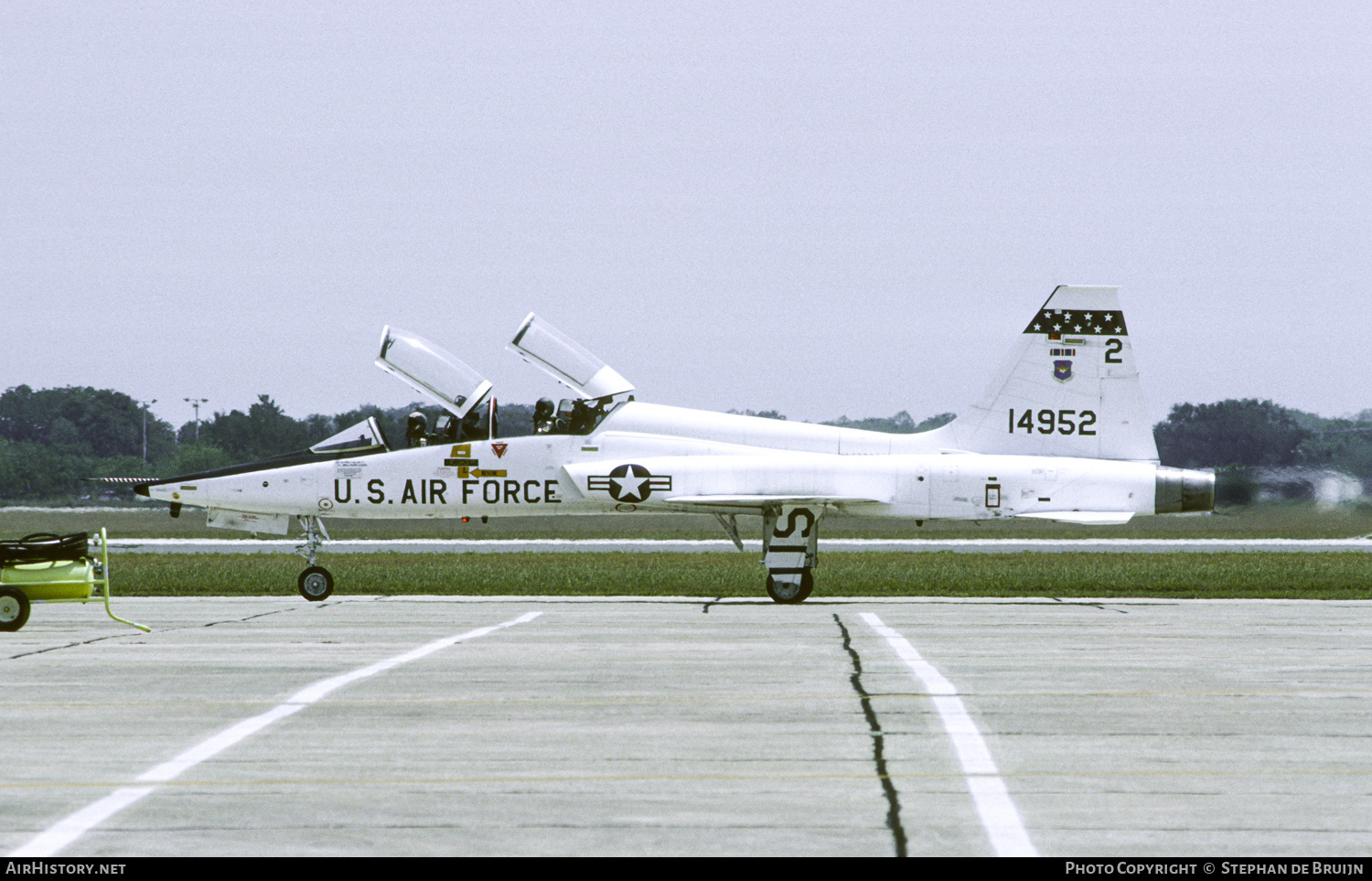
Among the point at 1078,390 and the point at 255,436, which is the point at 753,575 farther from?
the point at 255,436

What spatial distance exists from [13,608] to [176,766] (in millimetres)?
9709

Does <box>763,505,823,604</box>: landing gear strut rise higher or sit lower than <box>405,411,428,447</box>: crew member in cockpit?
lower

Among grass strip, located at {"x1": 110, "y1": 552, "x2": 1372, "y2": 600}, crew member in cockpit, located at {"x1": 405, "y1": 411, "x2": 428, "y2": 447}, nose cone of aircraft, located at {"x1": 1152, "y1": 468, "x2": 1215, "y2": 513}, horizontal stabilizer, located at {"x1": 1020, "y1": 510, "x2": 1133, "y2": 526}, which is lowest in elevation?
grass strip, located at {"x1": 110, "y1": 552, "x2": 1372, "y2": 600}

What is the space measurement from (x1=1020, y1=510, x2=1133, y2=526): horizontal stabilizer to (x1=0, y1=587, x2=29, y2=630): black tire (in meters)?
14.2

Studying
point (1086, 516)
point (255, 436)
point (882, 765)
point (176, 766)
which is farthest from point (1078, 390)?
point (255, 436)

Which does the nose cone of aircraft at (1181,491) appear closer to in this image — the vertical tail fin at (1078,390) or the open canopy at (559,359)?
the vertical tail fin at (1078,390)

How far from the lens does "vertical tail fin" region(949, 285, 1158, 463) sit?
879 inches

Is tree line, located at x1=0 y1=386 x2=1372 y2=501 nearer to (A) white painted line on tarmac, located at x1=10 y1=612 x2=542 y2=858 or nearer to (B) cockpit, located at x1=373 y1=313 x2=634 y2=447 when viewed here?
(B) cockpit, located at x1=373 y1=313 x2=634 y2=447

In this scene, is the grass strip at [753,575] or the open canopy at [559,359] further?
the grass strip at [753,575]

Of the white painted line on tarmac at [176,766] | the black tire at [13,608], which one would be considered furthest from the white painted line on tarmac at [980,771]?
the black tire at [13,608]

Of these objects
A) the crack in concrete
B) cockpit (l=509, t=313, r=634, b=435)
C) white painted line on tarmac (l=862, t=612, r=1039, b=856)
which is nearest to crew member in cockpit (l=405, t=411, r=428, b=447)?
cockpit (l=509, t=313, r=634, b=435)

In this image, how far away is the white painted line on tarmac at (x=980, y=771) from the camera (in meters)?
5.94

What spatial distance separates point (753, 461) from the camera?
874 inches

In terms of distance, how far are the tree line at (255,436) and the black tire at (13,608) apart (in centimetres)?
795
